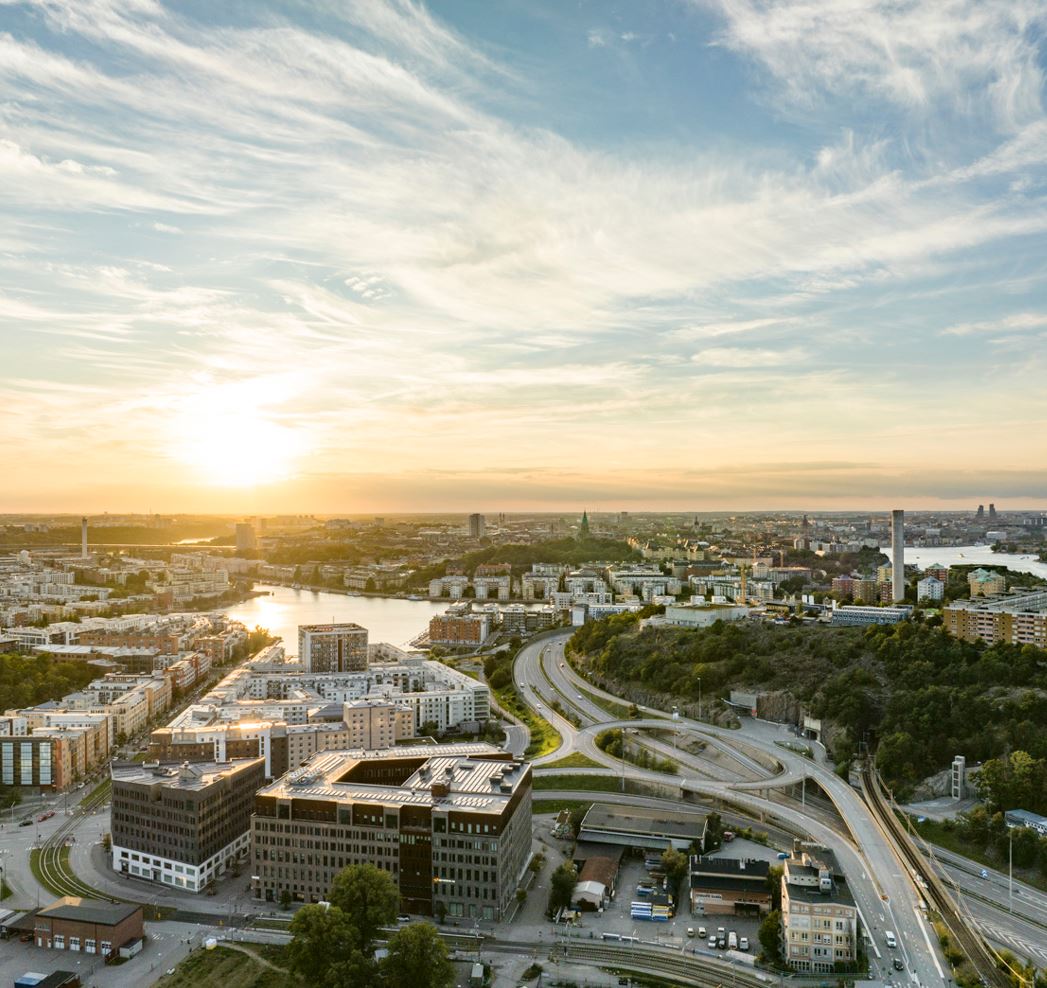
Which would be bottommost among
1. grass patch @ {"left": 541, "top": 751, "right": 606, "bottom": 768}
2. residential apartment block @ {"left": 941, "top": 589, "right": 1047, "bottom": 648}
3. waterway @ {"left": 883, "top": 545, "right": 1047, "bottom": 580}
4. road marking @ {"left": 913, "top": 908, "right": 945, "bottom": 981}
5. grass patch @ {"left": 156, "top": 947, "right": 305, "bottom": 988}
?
grass patch @ {"left": 156, "top": 947, "right": 305, "bottom": 988}

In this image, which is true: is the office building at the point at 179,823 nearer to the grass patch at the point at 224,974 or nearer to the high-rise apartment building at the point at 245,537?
the grass patch at the point at 224,974

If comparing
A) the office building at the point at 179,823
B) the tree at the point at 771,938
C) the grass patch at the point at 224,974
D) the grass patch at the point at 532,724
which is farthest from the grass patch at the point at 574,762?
the grass patch at the point at 224,974

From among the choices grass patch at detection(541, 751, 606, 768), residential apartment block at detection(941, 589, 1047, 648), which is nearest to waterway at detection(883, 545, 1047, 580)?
residential apartment block at detection(941, 589, 1047, 648)

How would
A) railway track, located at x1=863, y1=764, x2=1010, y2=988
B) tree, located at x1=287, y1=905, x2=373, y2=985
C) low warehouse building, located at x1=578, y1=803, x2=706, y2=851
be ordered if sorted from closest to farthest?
tree, located at x1=287, y1=905, x2=373, y2=985, railway track, located at x1=863, y1=764, x2=1010, y2=988, low warehouse building, located at x1=578, y1=803, x2=706, y2=851

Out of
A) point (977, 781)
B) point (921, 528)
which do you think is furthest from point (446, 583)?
point (921, 528)

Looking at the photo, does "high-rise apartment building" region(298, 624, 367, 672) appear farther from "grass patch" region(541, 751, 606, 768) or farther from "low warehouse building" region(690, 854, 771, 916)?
"low warehouse building" region(690, 854, 771, 916)

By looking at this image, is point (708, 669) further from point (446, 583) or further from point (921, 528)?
point (921, 528)
